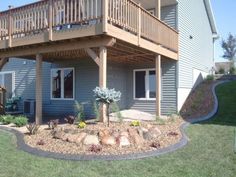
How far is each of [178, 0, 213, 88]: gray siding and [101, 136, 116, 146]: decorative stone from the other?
774 cm

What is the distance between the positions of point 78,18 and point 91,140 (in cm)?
394

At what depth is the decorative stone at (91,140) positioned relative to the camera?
7.62 meters

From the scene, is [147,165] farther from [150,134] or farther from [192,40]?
[192,40]

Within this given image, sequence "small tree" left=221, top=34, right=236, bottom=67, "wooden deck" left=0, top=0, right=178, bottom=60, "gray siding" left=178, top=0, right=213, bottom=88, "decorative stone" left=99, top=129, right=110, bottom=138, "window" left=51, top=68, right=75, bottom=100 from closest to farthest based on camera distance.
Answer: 1. "decorative stone" left=99, top=129, right=110, bottom=138
2. "wooden deck" left=0, top=0, right=178, bottom=60
3. "gray siding" left=178, top=0, right=213, bottom=88
4. "window" left=51, top=68, right=75, bottom=100
5. "small tree" left=221, top=34, right=236, bottom=67

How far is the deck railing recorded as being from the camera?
8.96m

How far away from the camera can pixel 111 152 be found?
23.1 ft

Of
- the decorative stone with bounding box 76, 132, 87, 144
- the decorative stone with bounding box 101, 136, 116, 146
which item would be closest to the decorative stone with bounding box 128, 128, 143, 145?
the decorative stone with bounding box 101, 136, 116, 146

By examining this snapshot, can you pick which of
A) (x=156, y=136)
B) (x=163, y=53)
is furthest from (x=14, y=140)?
(x=163, y=53)

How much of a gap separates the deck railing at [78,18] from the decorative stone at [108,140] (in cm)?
332

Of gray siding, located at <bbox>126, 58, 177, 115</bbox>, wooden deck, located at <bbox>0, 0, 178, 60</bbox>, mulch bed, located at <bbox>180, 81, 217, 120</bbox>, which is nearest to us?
wooden deck, located at <bbox>0, 0, 178, 60</bbox>

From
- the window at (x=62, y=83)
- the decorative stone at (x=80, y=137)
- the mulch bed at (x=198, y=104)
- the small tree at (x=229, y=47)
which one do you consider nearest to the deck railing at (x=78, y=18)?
the decorative stone at (x=80, y=137)

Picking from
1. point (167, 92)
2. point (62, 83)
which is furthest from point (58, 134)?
point (62, 83)

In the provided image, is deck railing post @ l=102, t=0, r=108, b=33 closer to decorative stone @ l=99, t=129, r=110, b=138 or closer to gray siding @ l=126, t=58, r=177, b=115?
decorative stone @ l=99, t=129, r=110, b=138

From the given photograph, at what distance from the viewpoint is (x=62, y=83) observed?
1596 cm
